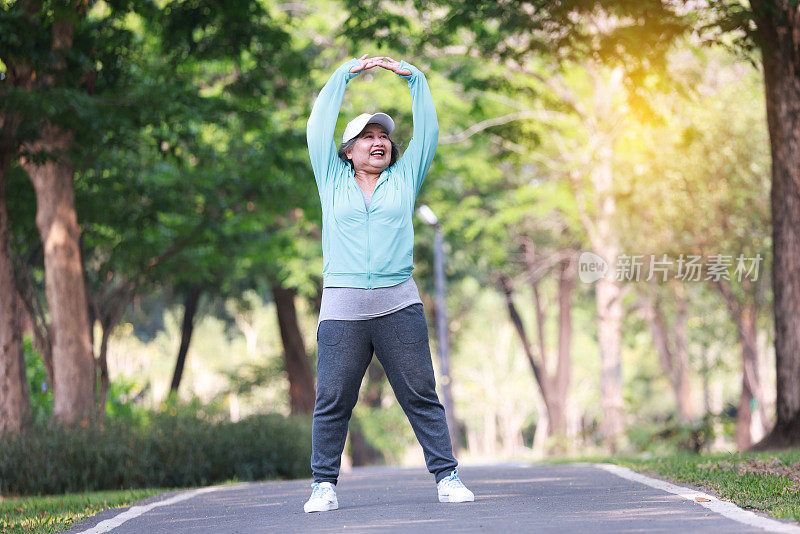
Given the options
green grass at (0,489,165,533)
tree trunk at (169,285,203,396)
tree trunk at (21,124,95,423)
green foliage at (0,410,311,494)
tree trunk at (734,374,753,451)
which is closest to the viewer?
green grass at (0,489,165,533)

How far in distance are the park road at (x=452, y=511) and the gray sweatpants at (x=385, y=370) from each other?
33cm

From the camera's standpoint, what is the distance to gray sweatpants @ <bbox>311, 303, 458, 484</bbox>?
644 centimetres

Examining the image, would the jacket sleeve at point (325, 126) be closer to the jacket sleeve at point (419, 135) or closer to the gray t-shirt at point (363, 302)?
the jacket sleeve at point (419, 135)

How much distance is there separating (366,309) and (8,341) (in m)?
8.57

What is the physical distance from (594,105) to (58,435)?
15671mm

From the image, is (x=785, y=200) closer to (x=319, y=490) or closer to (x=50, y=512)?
(x=319, y=490)

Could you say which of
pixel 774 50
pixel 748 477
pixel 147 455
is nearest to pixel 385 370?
pixel 748 477

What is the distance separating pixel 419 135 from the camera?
6793 mm

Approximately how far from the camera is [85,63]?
13438 millimetres

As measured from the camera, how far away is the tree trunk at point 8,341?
533 inches

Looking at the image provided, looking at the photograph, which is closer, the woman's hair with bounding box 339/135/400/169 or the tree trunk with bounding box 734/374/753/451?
the woman's hair with bounding box 339/135/400/169

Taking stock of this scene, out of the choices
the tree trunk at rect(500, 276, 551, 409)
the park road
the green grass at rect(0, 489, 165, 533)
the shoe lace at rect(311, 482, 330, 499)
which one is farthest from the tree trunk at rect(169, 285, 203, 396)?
the shoe lace at rect(311, 482, 330, 499)

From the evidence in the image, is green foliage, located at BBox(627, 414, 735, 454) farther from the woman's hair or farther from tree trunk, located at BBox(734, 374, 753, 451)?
the woman's hair

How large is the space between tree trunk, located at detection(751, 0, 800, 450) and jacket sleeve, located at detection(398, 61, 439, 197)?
669cm
